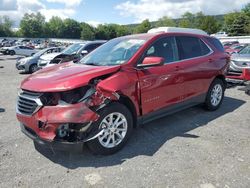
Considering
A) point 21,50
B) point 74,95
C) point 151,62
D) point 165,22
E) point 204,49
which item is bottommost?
point 21,50

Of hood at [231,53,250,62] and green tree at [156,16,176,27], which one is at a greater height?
green tree at [156,16,176,27]

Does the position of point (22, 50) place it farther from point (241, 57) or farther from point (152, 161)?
point (152, 161)

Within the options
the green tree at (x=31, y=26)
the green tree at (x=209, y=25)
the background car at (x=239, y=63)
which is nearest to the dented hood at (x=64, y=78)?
the background car at (x=239, y=63)

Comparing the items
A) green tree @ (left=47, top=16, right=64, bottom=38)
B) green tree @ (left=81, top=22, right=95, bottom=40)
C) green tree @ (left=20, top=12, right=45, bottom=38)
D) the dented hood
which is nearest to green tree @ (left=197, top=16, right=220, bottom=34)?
green tree @ (left=81, top=22, right=95, bottom=40)

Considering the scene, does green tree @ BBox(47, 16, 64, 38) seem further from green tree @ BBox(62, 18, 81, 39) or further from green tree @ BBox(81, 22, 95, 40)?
green tree @ BBox(81, 22, 95, 40)

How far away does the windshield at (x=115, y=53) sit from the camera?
4.60 metres

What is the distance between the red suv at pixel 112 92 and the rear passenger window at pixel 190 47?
2 cm

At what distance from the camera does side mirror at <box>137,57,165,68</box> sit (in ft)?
14.1

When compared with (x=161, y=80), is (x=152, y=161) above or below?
below

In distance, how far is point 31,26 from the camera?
340 ft

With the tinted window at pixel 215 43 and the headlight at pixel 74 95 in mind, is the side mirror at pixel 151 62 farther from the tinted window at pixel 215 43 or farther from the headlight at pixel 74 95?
the tinted window at pixel 215 43

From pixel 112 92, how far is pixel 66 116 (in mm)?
755

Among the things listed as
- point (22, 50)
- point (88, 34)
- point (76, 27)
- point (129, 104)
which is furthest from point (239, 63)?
point (76, 27)

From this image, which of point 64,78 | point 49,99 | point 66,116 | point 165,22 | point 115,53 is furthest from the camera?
point 165,22
